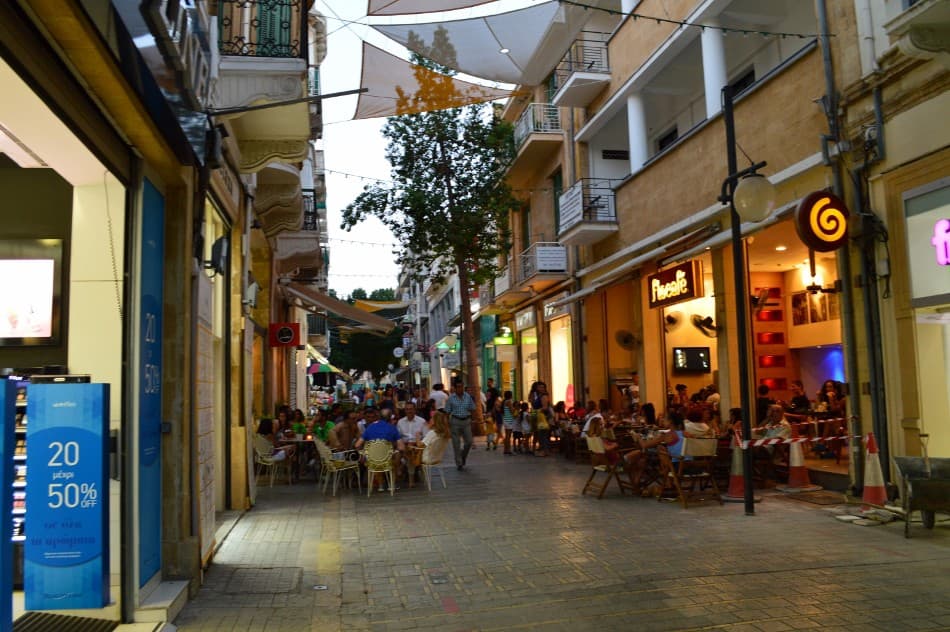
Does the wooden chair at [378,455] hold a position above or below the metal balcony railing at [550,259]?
below

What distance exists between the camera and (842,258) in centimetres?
970

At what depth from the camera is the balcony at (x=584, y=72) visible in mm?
17703

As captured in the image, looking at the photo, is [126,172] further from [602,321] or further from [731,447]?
[602,321]

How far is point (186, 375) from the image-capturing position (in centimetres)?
605

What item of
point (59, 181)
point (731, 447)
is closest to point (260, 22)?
point (59, 181)

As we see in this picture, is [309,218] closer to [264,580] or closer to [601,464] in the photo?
[601,464]

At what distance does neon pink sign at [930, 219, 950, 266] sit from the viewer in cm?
809

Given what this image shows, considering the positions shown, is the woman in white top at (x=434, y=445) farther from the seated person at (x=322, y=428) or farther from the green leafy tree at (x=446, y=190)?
the green leafy tree at (x=446, y=190)

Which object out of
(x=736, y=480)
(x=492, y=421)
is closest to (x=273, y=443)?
(x=492, y=421)

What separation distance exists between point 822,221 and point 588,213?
8.86 metres

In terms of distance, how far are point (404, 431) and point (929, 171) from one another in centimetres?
850

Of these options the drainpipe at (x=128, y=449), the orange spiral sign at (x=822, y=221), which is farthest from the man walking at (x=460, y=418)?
the drainpipe at (x=128, y=449)

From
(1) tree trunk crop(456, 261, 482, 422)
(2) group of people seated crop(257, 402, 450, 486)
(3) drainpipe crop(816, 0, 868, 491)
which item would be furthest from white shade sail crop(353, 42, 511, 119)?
(1) tree trunk crop(456, 261, 482, 422)

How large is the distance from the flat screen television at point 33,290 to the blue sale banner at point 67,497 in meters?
1.22
